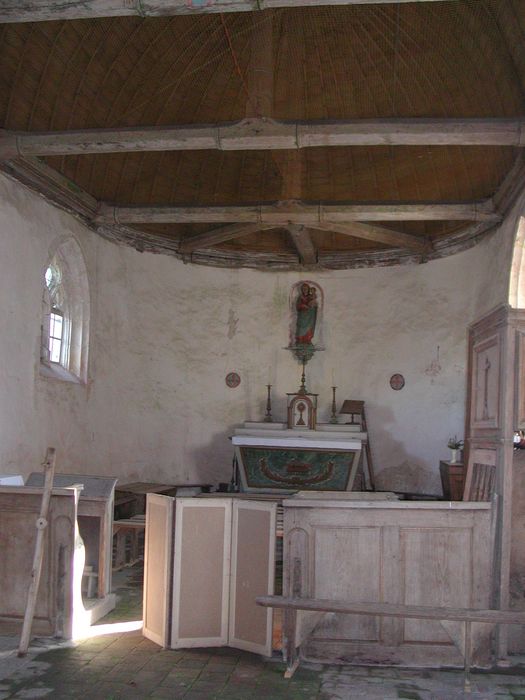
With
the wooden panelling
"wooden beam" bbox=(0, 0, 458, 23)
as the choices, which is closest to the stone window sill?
"wooden beam" bbox=(0, 0, 458, 23)

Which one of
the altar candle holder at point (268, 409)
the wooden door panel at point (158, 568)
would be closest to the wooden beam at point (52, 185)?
the altar candle holder at point (268, 409)

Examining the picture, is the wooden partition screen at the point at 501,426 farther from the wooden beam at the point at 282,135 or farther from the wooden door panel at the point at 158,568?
the wooden door panel at the point at 158,568

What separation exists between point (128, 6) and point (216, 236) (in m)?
6.32

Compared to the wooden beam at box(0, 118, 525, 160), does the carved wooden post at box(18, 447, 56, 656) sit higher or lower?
lower

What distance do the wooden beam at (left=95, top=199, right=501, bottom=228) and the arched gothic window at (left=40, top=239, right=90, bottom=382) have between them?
84 cm

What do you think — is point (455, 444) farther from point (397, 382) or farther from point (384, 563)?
point (384, 563)

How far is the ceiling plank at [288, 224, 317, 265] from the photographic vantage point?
1120 centimetres

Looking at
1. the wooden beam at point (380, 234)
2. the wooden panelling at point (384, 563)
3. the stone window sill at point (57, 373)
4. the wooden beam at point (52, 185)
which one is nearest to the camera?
the wooden panelling at point (384, 563)

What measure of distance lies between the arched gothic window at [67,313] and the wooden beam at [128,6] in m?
4.38

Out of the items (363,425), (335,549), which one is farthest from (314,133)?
(363,425)

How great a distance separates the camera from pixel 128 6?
5695 mm

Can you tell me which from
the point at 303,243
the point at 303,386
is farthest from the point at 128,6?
the point at 303,386

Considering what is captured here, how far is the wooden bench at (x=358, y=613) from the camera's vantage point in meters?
4.98

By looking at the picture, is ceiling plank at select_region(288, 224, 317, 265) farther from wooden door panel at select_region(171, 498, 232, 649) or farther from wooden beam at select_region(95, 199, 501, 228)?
wooden door panel at select_region(171, 498, 232, 649)
